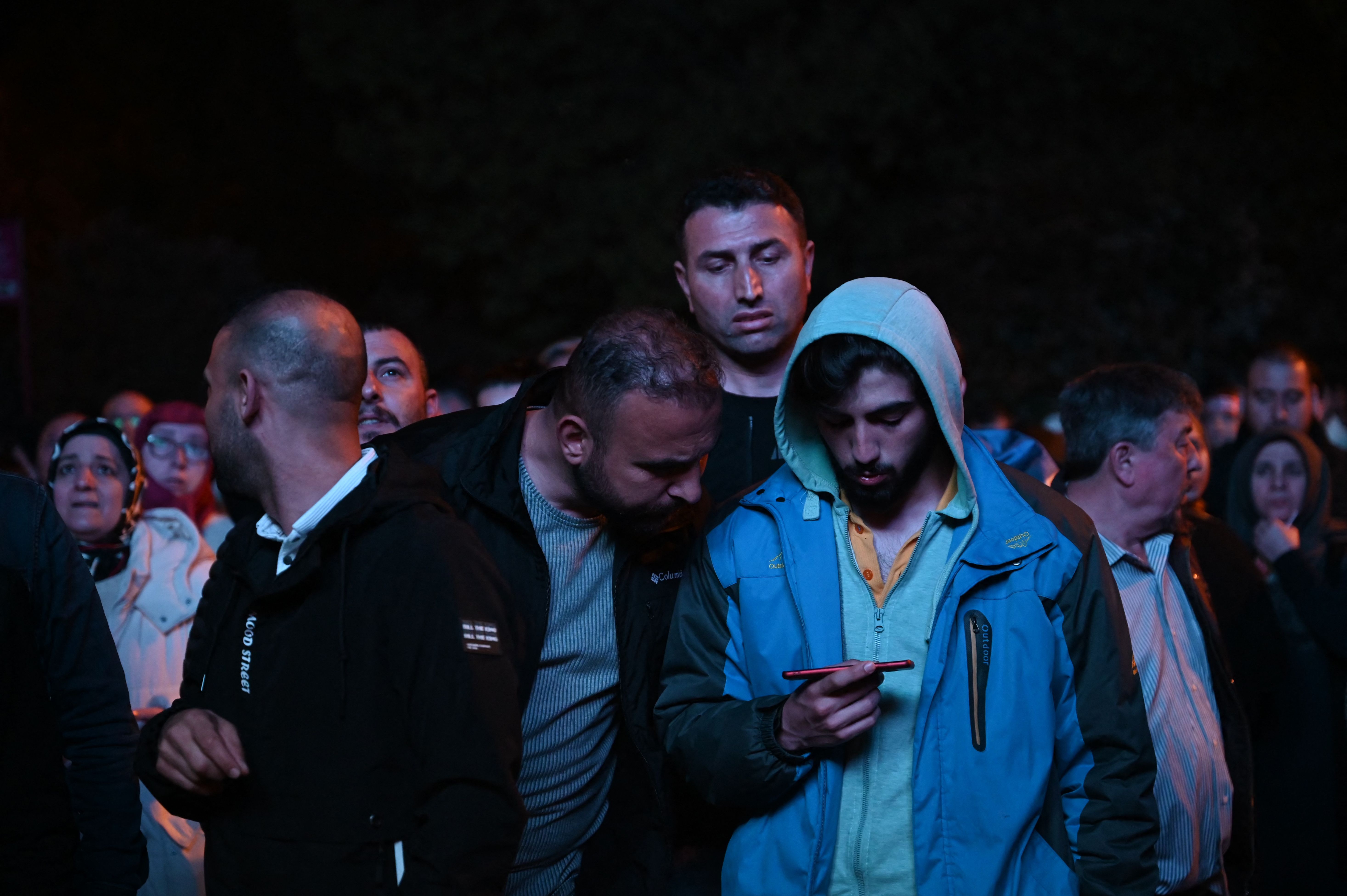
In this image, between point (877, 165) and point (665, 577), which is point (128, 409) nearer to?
point (665, 577)

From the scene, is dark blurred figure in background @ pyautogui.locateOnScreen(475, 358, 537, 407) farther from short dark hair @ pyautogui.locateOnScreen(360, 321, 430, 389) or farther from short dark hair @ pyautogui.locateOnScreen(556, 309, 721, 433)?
short dark hair @ pyautogui.locateOnScreen(556, 309, 721, 433)

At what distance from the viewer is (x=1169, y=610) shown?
3518mm

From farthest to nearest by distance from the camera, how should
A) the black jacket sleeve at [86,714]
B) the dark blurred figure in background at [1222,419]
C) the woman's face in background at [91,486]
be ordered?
1. the dark blurred figure in background at [1222,419]
2. the woman's face in background at [91,486]
3. the black jacket sleeve at [86,714]

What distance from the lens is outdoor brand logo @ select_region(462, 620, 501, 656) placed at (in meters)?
2.20

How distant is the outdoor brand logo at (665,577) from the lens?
299cm

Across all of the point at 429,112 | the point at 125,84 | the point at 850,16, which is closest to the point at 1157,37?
the point at 850,16

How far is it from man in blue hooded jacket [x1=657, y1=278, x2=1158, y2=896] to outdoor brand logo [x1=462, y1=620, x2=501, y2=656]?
1.86 ft

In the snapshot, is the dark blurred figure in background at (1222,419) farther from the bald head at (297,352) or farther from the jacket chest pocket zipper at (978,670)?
the bald head at (297,352)

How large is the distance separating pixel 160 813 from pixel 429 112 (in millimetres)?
12109

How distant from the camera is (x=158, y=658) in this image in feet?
13.8

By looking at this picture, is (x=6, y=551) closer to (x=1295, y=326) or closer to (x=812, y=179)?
(x=812, y=179)

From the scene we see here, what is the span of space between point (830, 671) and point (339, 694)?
3.12ft

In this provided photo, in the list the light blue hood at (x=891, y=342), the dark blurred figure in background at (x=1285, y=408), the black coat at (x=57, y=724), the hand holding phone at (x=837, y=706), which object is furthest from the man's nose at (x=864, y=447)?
the dark blurred figure in background at (x=1285, y=408)

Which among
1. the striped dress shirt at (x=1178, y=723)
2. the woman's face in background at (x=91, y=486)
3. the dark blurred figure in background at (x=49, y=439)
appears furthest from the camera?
the dark blurred figure in background at (x=49, y=439)
